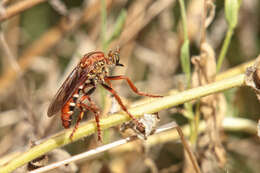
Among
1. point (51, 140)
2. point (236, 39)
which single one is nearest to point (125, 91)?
point (236, 39)

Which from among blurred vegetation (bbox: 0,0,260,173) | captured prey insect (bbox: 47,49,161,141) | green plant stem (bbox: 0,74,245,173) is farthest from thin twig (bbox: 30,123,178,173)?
blurred vegetation (bbox: 0,0,260,173)

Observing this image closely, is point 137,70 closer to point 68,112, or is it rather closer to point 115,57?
point 115,57

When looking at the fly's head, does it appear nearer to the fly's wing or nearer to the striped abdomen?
the fly's wing

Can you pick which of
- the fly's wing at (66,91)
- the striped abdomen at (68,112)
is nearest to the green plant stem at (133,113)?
the fly's wing at (66,91)

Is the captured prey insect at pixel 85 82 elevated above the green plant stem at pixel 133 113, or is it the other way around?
the captured prey insect at pixel 85 82

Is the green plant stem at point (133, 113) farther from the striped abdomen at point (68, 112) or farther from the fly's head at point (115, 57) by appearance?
the fly's head at point (115, 57)

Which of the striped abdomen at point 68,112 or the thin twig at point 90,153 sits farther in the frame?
the striped abdomen at point 68,112
